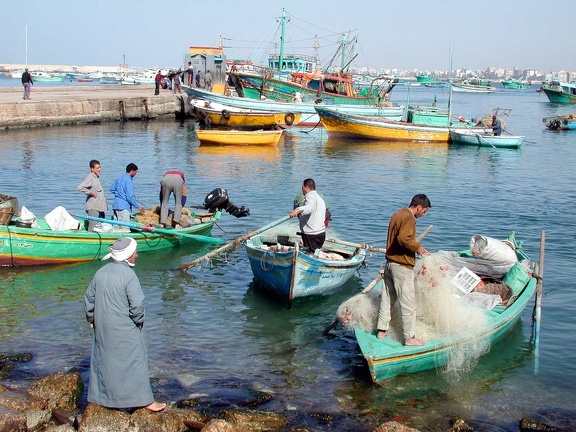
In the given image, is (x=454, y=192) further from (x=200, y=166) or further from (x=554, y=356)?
(x=554, y=356)

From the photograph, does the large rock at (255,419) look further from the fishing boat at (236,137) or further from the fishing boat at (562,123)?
the fishing boat at (562,123)

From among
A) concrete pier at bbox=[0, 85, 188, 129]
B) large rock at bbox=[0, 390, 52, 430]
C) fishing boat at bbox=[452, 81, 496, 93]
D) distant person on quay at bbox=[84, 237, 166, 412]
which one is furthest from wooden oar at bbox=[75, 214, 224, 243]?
fishing boat at bbox=[452, 81, 496, 93]

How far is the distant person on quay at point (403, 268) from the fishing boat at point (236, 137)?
80.6 feet

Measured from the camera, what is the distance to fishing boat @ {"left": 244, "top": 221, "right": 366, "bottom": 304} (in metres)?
10.8

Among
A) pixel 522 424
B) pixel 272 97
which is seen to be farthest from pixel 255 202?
pixel 272 97

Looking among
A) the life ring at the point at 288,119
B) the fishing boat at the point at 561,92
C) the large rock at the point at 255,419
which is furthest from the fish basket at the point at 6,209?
the fishing boat at the point at 561,92

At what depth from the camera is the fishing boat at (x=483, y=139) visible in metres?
34.4

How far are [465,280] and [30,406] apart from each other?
6356mm

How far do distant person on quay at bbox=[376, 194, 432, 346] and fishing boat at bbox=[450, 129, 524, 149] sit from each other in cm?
2804

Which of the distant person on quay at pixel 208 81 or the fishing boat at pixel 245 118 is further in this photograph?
the distant person on quay at pixel 208 81

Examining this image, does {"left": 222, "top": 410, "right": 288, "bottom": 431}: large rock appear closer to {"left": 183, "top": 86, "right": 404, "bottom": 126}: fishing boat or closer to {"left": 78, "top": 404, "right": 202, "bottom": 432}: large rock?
{"left": 78, "top": 404, "right": 202, "bottom": 432}: large rock

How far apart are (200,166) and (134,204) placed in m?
13.7

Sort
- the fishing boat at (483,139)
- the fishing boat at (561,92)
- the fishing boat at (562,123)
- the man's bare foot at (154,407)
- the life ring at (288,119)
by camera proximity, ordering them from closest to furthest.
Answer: the man's bare foot at (154,407) < the fishing boat at (483,139) < the life ring at (288,119) < the fishing boat at (562,123) < the fishing boat at (561,92)

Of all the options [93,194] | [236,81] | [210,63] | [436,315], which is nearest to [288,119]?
[236,81]
